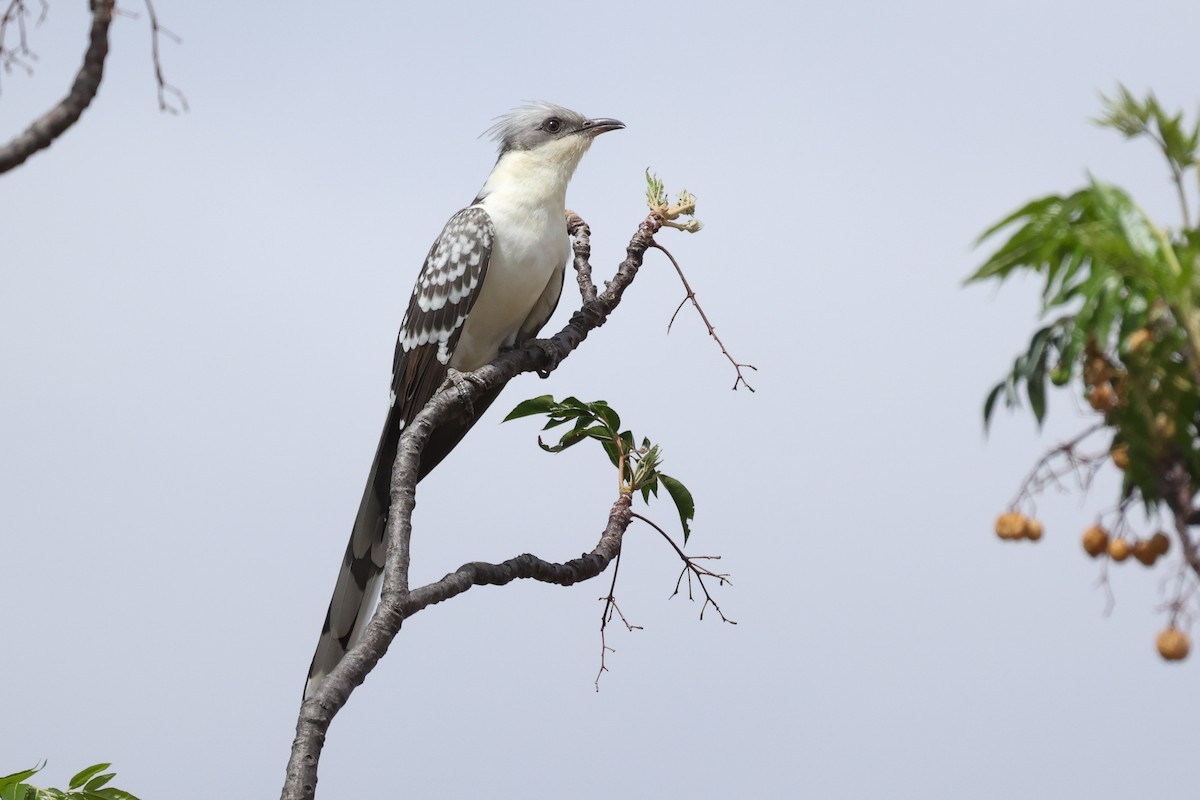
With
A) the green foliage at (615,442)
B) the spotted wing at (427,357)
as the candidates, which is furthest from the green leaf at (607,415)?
the spotted wing at (427,357)

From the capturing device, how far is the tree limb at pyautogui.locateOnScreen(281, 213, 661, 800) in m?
3.28

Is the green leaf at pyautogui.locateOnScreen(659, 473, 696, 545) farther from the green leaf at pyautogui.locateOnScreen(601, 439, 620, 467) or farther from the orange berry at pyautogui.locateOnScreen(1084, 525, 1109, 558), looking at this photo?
the orange berry at pyautogui.locateOnScreen(1084, 525, 1109, 558)

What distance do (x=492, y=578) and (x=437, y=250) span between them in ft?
8.18

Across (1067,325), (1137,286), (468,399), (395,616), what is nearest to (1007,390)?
(1067,325)

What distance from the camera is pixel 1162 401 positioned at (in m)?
1.73

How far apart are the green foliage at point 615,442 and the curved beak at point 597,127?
7.67ft

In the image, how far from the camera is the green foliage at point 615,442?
4160mm

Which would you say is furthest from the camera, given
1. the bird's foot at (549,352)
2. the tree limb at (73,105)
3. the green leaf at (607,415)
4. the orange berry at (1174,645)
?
the bird's foot at (549,352)

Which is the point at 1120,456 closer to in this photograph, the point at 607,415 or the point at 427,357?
the point at 607,415

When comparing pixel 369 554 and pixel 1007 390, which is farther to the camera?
pixel 369 554

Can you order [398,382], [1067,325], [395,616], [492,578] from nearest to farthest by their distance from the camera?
1. [1067,325]
2. [395,616]
3. [492,578]
4. [398,382]

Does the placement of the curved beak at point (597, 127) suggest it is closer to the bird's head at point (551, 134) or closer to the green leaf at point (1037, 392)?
the bird's head at point (551, 134)

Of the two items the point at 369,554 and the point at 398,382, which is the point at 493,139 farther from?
the point at 369,554

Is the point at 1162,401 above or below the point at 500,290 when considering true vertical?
below
